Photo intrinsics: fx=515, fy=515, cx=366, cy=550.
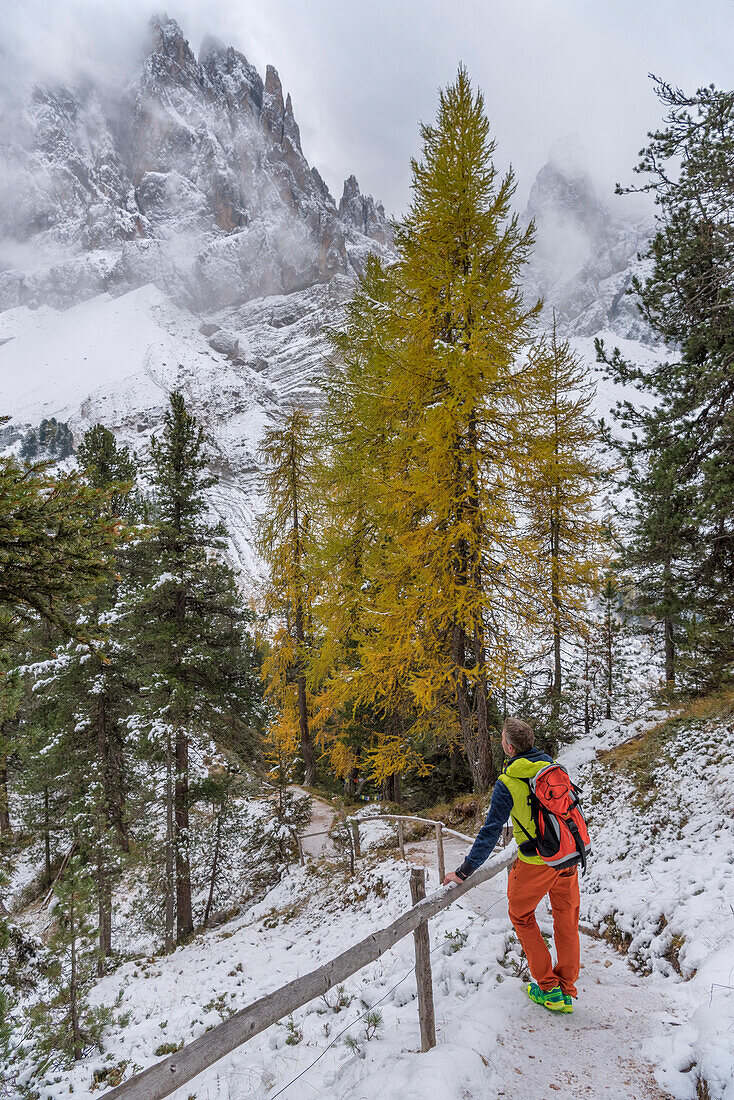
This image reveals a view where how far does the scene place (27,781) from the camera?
52.4 feet

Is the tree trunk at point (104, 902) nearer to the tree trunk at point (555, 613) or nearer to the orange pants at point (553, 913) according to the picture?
the orange pants at point (553, 913)

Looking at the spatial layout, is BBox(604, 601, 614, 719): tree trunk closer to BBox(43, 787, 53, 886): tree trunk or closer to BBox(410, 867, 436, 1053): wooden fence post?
BBox(410, 867, 436, 1053): wooden fence post

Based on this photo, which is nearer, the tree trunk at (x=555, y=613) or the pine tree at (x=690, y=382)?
the pine tree at (x=690, y=382)

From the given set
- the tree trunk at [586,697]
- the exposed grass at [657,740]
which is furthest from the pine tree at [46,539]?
the tree trunk at [586,697]

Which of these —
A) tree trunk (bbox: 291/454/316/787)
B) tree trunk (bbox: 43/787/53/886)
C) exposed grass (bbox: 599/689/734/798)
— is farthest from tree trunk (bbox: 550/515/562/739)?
tree trunk (bbox: 43/787/53/886)

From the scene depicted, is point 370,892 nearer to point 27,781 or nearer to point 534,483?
point 534,483

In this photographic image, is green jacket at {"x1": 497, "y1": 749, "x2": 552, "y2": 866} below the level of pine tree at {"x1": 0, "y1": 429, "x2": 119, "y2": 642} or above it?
below

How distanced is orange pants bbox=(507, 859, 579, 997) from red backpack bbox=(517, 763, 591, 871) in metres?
0.17

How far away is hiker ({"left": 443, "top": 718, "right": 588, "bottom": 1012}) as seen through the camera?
372 centimetres

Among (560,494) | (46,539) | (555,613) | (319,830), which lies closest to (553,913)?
(46,539)

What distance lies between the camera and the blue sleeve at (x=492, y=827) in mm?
3781

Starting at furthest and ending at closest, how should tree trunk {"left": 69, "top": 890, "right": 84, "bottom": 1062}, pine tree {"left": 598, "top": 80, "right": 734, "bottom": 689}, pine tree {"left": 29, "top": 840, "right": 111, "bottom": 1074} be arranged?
pine tree {"left": 598, "top": 80, "right": 734, "bottom": 689}
tree trunk {"left": 69, "top": 890, "right": 84, "bottom": 1062}
pine tree {"left": 29, "top": 840, "right": 111, "bottom": 1074}

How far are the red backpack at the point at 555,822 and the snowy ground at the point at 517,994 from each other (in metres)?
1.12

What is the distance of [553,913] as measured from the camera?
3.82m
